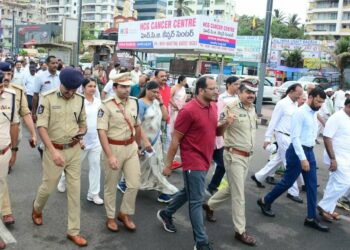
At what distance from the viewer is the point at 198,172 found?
4039mm

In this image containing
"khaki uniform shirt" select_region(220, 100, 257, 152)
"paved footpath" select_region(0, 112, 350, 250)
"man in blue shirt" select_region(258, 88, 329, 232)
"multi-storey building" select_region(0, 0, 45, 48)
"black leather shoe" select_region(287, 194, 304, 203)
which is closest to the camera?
"paved footpath" select_region(0, 112, 350, 250)

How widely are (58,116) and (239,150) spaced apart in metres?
1.96

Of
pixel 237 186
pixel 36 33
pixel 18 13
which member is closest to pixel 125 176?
pixel 237 186

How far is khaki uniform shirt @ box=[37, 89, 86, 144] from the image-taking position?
13.5ft

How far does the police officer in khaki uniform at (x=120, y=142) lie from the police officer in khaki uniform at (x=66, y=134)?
0.94 feet

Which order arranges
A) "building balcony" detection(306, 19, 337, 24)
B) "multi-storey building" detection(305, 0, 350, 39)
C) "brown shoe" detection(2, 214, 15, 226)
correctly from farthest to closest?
"building balcony" detection(306, 19, 337, 24) < "multi-storey building" detection(305, 0, 350, 39) < "brown shoe" detection(2, 214, 15, 226)

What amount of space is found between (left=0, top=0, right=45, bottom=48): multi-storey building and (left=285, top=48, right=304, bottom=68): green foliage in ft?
262

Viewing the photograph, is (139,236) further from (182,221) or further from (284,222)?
(284,222)

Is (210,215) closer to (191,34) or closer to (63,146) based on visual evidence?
(63,146)

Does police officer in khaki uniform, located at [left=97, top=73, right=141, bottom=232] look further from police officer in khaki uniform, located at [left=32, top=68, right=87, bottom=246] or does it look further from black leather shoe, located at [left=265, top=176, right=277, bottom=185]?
black leather shoe, located at [left=265, top=176, right=277, bottom=185]

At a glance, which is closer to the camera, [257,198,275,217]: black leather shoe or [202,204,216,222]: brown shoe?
[202,204,216,222]: brown shoe

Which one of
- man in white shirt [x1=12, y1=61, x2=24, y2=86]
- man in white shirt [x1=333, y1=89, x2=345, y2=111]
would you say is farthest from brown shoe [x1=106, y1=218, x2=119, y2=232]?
man in white shirt [x1=333, y1=89, x2=345, y2=111]

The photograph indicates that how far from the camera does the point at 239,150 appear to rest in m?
4.63

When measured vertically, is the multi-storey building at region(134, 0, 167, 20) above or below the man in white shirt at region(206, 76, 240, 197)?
above
